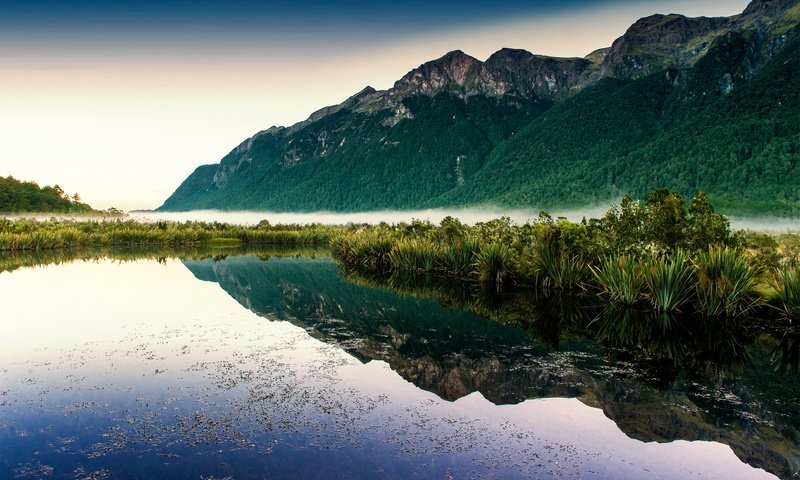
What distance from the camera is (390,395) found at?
9.38 meters

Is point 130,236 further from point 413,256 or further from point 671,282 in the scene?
point 671,282

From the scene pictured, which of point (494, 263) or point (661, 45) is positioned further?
point (661, 45)

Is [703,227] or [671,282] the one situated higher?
[703,227]

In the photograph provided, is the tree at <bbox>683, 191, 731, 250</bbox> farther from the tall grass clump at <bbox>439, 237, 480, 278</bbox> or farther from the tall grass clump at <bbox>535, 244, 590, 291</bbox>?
the tall grass clump at <bbox>439, 237, 480, 278</bbox>

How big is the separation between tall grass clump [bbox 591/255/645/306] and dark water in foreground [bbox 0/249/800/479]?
4.74ft

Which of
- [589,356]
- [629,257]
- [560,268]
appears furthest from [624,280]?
[589,356]

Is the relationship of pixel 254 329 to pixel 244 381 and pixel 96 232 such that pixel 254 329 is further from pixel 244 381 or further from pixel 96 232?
pixel 96 232

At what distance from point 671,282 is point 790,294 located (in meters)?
3.03

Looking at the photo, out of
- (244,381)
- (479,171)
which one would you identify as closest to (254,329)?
(244,381)

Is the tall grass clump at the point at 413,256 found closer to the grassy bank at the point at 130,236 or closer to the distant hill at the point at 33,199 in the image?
the grassy bank at the point at 130,236

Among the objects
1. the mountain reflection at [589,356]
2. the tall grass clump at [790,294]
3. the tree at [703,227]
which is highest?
the tree at [703,227]

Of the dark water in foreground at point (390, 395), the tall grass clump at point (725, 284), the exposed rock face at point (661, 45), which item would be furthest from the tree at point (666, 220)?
the exposed rock face at point (661, 45)

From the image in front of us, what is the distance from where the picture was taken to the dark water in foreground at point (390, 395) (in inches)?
263

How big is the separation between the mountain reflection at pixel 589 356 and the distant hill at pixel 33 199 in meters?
106
